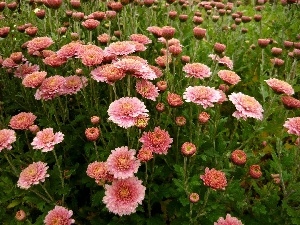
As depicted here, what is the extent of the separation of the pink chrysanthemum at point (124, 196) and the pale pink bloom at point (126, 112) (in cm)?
30

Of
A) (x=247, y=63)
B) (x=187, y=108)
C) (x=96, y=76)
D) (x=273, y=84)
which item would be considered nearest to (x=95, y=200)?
(x=96, y=76)

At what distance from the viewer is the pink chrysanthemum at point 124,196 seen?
170cm

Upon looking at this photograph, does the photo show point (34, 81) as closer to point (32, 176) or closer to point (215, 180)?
point (32, 176)

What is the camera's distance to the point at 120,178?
1.68 metres

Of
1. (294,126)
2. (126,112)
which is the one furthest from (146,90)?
(294,126)

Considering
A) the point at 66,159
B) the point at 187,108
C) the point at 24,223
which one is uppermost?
the point at 187,108

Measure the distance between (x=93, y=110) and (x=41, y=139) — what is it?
1.62 feet

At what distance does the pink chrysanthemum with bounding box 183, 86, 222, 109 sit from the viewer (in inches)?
77.0

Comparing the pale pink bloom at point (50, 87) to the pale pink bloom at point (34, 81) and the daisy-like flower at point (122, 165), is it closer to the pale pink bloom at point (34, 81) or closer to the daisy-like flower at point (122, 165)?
the pale pink bloom at point (34, 81)

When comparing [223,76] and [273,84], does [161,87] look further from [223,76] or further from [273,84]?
[273,84]

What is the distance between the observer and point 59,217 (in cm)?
184

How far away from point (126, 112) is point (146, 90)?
292 millimetres

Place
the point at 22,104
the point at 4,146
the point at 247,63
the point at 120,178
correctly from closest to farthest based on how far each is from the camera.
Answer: the point at 120,178, the point at 4,146, the point at 22,104, the point at 247,63

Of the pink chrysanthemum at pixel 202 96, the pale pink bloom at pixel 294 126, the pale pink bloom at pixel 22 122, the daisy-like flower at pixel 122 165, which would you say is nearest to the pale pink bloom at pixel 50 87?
the pale pink bloom at pixel 22 122
